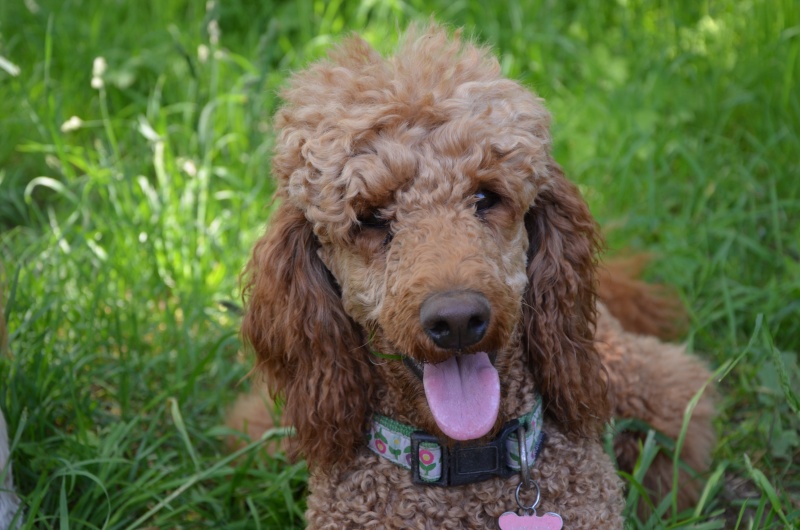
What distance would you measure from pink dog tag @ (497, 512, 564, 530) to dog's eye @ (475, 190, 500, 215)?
71cm

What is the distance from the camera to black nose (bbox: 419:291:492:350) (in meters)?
1.84

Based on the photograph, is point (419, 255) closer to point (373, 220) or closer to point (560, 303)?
point (373, 220)

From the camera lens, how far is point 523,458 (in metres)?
2.12

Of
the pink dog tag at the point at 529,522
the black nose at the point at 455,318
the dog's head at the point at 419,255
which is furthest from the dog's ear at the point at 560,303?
the black nose at the point at 455,318

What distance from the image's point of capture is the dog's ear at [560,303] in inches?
88.4

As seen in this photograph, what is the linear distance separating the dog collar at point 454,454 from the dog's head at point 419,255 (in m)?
0.05

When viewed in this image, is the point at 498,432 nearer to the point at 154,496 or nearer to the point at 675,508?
the point at 675,508

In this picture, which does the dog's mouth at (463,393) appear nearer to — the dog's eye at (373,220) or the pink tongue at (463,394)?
the pink tongue at (463,394)

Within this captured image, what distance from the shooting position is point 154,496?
2.58 meters

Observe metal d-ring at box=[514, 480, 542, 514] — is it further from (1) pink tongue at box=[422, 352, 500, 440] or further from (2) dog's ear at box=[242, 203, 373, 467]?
(2) dog's ear at box=[242, 203, 373, 467]

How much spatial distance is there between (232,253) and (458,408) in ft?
6.15

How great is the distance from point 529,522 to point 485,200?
748mm

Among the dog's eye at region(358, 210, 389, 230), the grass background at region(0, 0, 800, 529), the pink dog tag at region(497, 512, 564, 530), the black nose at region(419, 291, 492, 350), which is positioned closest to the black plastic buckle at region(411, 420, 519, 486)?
the pink dog tag at region(497, 512, 564, 530)

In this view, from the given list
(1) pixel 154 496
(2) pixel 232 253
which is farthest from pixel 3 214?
(1) pixel 154 496
